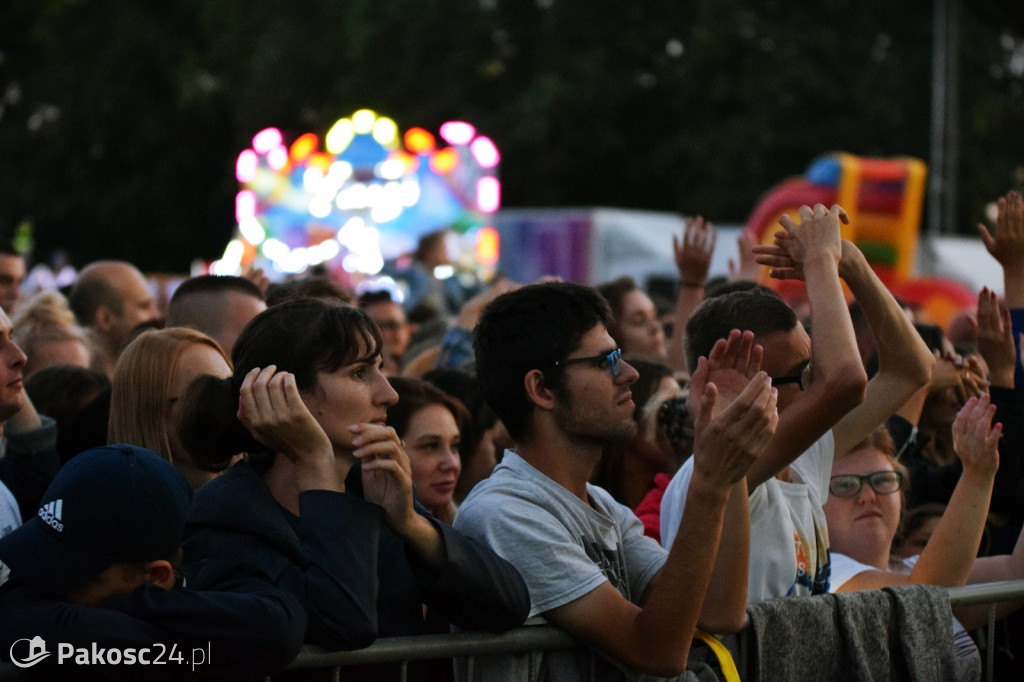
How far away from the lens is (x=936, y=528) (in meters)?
3.72

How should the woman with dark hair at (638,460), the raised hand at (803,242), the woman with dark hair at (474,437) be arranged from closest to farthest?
the raised hand at (803,242), the woman with dark hair at (638,460), the woman with dark hair at (474,437)

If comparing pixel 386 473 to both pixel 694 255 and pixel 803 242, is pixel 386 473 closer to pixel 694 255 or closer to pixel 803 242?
pixel 803 242

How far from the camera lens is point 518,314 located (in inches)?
124

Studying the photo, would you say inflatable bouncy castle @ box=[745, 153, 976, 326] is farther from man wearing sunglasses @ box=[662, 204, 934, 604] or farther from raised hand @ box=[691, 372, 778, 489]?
raised hand @ box=[691, 372, 778, 489]

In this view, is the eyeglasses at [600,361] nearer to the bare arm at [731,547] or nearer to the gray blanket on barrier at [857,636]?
the bare arm at [731,547]

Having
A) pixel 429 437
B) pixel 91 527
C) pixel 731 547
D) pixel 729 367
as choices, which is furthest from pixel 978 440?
pixel 91 527

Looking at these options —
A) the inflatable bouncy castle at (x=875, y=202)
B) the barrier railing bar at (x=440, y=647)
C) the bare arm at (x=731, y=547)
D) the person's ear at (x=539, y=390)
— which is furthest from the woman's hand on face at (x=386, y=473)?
the inflatable bouncy castle at (x=875, y=202)

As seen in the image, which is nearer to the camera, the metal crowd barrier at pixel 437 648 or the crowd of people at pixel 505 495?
the crowd of people at pixel 505 495

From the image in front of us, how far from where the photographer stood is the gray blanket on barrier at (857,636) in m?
3.15

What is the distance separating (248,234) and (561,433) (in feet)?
47.1

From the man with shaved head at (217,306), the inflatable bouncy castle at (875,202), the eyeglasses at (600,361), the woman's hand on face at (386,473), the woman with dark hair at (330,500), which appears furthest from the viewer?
the inflatable bouncy castle at (875,202)

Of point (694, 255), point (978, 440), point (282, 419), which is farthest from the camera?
point (694, 255)

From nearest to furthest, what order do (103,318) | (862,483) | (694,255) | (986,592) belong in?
(986,592), (862,483), (694,255), (103,318)

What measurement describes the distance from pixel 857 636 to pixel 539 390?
3.30 feet
